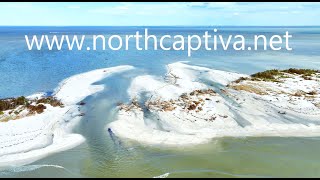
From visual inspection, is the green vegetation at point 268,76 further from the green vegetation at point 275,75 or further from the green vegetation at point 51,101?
the green vegetation at point 51,101

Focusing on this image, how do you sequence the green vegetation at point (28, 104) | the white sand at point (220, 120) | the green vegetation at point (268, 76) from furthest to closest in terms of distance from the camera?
the green vegetation at point (268, 76), the green vegetation at point (28, 104), the white sand at point (220, 120)

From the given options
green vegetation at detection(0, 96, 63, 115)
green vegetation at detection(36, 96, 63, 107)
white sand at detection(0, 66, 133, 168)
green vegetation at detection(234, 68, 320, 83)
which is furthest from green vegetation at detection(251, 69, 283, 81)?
green vegetation at detection(0, 96, 63, 115)

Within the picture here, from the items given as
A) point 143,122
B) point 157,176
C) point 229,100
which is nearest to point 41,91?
point 143,122

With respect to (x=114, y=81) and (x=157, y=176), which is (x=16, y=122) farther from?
(x=114, y=81)

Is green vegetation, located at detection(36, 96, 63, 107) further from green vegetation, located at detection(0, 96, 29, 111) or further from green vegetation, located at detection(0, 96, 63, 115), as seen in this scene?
green vegetation, located at detection(0, 96, 29, 111)

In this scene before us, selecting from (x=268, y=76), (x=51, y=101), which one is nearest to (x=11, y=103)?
(x=51, y=101)

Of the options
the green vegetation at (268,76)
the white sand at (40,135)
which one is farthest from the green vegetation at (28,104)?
the green vegetation at (268,76)
